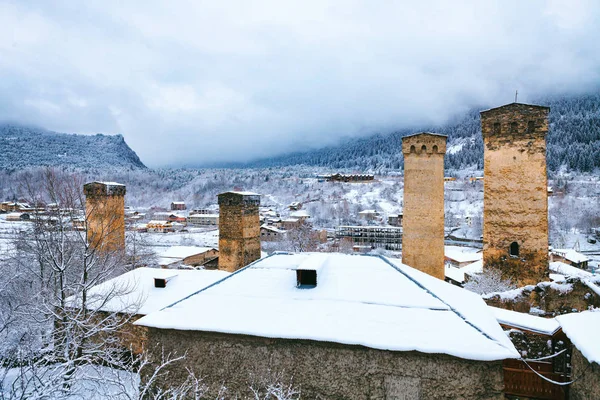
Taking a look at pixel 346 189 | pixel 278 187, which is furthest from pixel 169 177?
pixel 346 189

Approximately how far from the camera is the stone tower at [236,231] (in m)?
15.2

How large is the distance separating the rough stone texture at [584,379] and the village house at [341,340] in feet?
3.06

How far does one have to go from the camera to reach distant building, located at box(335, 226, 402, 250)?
167ft

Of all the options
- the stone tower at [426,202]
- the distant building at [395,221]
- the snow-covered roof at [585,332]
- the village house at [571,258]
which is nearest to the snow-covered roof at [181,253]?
the stone tower at [426,202]

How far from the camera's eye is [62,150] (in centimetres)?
15662

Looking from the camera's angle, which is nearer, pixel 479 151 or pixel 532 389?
pixel 532 389

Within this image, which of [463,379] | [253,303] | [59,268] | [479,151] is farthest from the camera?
[479,151]

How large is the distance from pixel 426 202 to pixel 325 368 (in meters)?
10.8

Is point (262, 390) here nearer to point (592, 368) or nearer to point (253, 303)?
point (253, 303)

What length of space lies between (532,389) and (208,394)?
534cm

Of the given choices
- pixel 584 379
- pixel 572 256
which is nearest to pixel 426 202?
pixel 584 379

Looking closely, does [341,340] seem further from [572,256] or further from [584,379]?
[572,256]

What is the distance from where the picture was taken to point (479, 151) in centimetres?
13550

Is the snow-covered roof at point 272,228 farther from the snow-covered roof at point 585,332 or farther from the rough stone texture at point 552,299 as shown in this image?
the snow-covered roof at point 585,332
